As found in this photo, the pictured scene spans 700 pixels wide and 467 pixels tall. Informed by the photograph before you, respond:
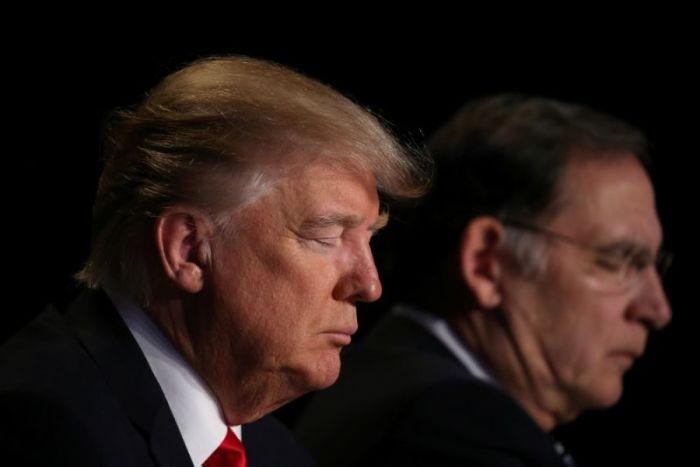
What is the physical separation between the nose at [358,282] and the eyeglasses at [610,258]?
1.04 m

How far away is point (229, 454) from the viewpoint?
174 centimetres

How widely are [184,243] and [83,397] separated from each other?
0.25m

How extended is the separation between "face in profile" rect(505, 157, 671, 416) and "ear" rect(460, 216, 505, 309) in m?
0.04

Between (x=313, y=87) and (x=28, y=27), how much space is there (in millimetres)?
1145

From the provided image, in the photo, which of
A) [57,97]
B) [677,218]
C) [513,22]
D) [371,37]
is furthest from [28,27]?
[677,218]

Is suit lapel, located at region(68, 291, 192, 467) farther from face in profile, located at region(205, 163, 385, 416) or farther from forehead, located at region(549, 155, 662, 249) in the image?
forehead, located at region(549, 155, 662, 249)

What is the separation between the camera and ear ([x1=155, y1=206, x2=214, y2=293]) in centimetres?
164

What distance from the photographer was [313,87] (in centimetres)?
175

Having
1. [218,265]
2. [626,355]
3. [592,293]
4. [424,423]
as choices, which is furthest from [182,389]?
[626,355]

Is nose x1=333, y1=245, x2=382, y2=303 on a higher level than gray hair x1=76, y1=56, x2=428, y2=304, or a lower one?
lower

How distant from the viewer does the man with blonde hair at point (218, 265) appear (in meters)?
1.65

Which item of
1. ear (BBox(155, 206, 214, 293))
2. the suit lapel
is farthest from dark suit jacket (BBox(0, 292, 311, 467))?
ear (BBox(155, 206, 214, 293))

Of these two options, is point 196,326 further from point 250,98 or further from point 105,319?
point 250,98

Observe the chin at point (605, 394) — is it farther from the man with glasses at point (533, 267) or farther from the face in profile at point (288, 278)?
the face in profile at point (288, 278)
